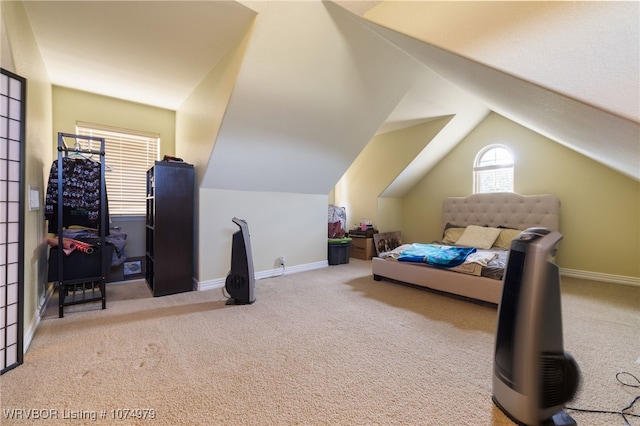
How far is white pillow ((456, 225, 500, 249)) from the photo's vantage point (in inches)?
169

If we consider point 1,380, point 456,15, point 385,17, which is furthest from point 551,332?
point 1,380

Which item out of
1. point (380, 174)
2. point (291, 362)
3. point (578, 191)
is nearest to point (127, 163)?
point (291, 362)

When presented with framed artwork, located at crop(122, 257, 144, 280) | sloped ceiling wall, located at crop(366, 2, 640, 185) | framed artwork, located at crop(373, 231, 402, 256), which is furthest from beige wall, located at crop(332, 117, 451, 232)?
framed artwork, located at crop(122, 257, 144, 280)

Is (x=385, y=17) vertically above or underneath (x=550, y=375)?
above

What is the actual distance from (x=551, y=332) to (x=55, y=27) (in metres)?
4.22

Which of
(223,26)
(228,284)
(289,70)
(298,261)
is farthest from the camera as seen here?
(298,261)

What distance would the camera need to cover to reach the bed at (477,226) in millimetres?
2936

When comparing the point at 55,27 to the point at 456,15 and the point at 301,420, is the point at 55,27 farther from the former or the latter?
the point at 301,420

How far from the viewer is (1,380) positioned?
1.60m

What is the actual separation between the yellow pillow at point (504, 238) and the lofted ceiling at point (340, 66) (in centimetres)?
166

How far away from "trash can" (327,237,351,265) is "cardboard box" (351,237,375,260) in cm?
71

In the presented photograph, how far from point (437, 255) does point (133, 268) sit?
4.33 m

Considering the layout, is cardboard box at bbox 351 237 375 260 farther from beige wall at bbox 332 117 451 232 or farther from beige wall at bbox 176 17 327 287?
beige wall at bbox 176 17 327 287

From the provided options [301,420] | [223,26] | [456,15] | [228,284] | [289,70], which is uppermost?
[223,26]
